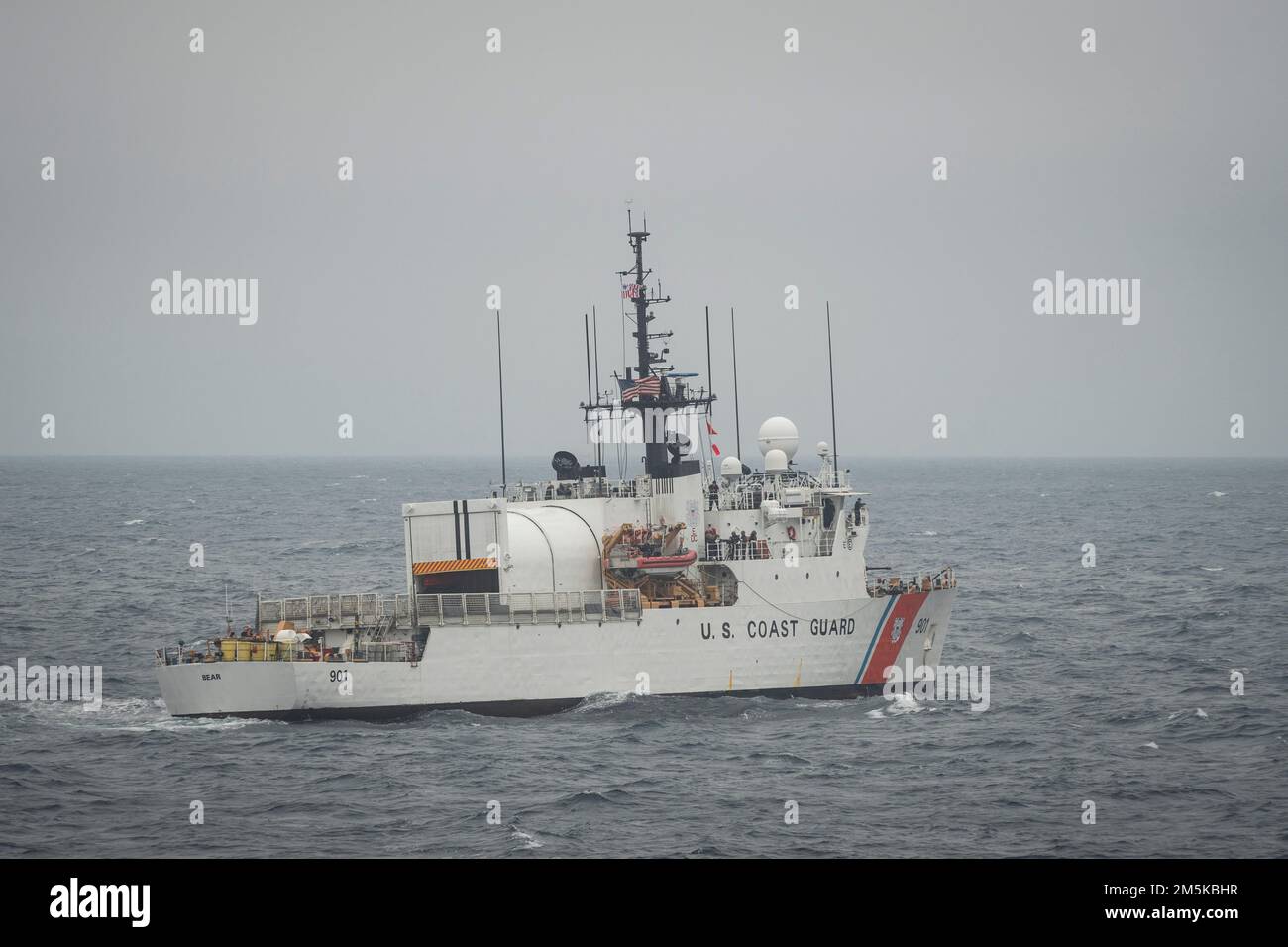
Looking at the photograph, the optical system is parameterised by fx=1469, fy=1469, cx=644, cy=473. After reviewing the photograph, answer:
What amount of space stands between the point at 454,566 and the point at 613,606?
4.36 m

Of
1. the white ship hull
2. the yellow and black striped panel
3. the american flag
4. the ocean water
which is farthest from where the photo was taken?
the american flag

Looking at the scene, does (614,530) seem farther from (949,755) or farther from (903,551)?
(903,551)

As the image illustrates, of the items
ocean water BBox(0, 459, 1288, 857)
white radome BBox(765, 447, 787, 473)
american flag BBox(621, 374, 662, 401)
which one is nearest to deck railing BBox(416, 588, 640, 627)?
ocean water BBox(0, 459, 1288, 857)

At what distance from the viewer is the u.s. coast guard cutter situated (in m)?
37.6

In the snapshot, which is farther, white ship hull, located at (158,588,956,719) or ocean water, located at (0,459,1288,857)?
white ship hull, located at (158,588,956,719)

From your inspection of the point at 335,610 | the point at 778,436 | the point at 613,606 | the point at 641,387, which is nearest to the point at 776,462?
the point at 778,436

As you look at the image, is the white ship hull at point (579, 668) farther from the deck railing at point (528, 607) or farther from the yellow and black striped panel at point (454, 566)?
the yellow and black striped panel at point (454, 566)

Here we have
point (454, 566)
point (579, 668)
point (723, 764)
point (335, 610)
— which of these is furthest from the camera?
point (335, 610)

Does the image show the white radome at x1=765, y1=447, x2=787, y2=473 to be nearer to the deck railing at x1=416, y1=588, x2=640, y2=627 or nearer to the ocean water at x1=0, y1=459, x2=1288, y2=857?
the deck railing at x1=416, y1=588, x2=640, y2=627

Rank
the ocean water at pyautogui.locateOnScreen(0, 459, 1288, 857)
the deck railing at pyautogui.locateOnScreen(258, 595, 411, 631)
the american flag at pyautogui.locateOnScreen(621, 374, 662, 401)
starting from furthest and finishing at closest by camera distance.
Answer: the american flag at pyautogui.locateOnScreen(621, 374, 662, 401) < the deck railing at pyautogui.locateOnScreen(258, 595, 411, 631) < the ocean water at pyautogui.locateOnScreen(0, 459, 1288, 857)

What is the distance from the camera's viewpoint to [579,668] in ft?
126

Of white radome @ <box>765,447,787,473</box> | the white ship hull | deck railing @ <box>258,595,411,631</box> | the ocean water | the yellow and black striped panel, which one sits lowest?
the ocean water

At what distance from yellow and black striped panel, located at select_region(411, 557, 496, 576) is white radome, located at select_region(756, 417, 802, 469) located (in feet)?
31.9

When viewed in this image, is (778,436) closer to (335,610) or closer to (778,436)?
(778,436)
